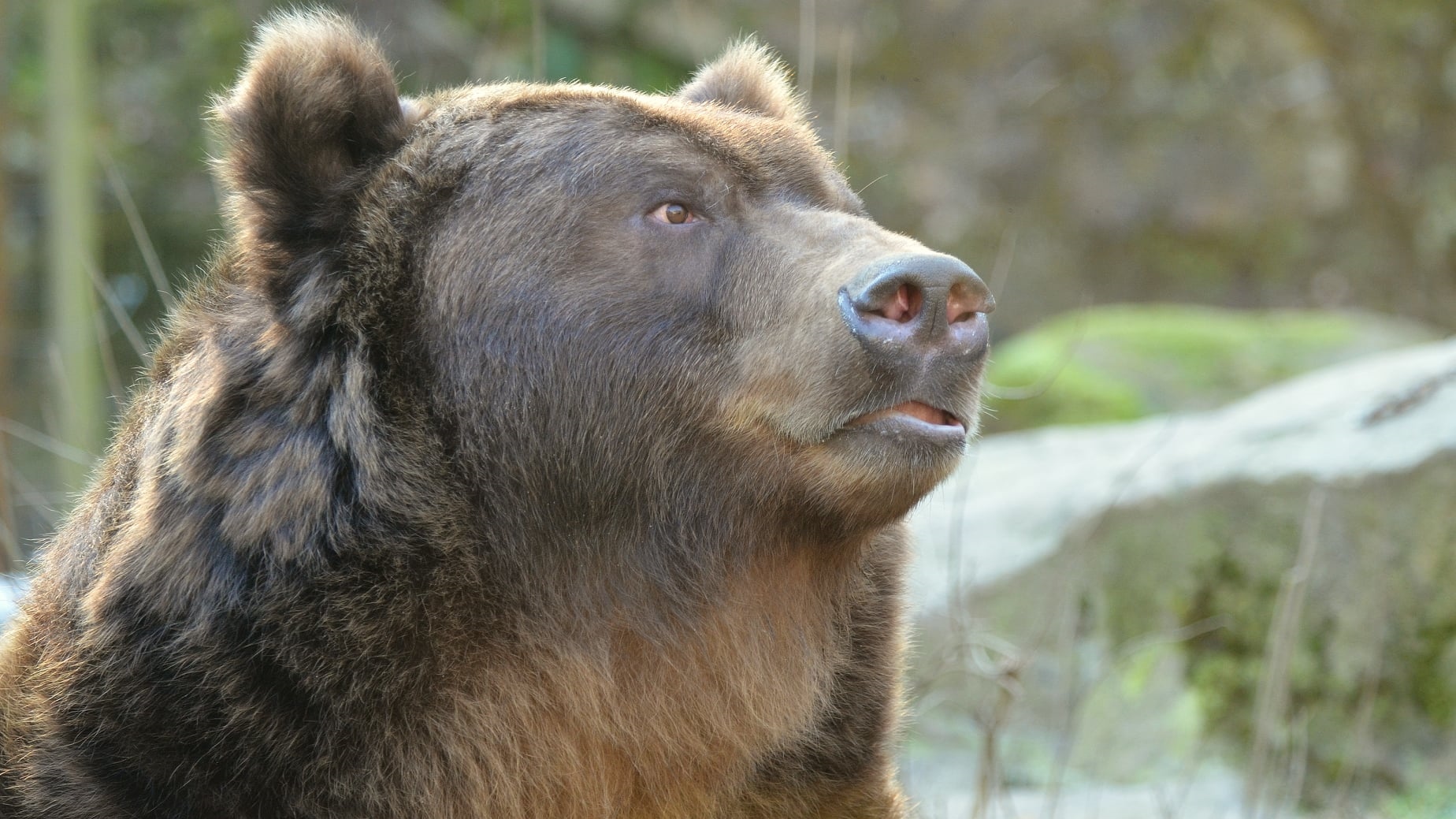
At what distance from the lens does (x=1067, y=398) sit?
361 inches

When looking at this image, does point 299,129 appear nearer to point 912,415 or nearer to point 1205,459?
point 912,415

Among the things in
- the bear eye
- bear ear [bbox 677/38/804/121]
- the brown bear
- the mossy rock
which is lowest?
the mossy rock

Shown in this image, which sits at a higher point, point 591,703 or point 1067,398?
point 591,703

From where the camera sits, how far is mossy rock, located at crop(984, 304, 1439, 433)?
917 centimetres

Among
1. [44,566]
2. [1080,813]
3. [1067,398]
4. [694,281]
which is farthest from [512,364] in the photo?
[1067,398]

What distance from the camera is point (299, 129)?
281 centimetres

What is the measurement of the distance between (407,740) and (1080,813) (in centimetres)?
322

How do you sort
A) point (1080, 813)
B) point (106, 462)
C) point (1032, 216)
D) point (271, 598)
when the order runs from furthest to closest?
point (1032, 216), point (1080, 813), point (106, 462), point (271, 598)

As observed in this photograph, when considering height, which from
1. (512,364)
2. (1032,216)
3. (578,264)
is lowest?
(1032,216)

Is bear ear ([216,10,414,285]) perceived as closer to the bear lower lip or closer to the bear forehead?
the bear forehead

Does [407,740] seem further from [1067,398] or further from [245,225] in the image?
[1067,398]

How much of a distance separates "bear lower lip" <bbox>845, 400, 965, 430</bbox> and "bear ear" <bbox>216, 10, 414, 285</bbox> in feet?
3.57

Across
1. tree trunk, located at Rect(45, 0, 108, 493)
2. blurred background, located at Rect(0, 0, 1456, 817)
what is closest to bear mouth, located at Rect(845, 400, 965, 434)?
blurred background, located at Rect(0, 0, 1456, 817)

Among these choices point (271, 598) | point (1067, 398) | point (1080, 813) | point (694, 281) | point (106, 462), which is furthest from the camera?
point (1067, 398)
